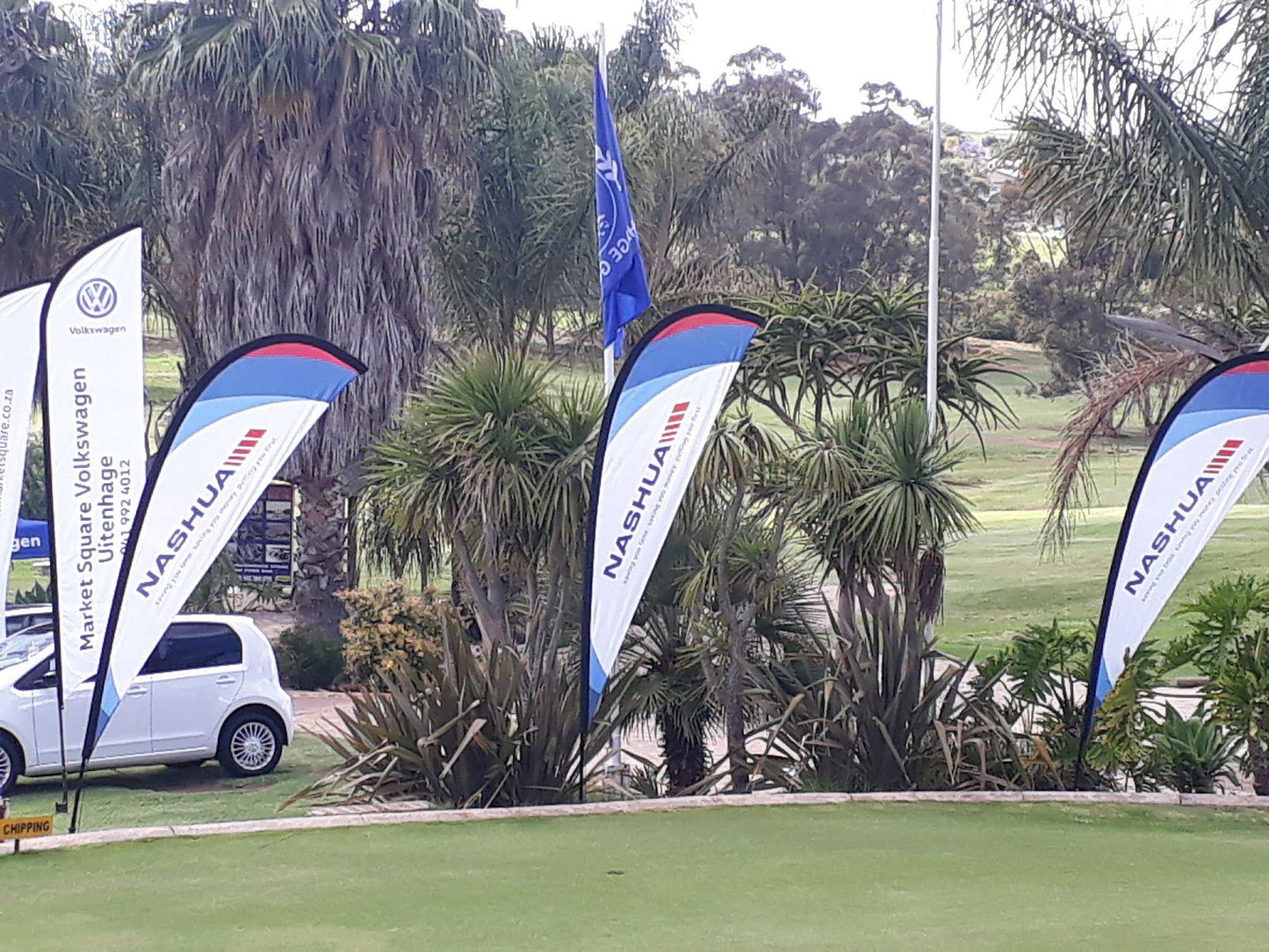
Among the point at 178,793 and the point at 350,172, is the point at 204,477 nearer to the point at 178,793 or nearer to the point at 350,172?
the point at 178,793

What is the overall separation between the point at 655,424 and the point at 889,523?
9.13 ft

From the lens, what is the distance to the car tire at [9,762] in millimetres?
13211

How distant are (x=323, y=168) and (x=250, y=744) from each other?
10.3 metres

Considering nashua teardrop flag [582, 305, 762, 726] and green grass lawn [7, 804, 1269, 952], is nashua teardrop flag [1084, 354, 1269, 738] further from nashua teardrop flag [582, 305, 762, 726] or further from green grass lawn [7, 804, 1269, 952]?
nashua teardrop flag [582, 305, 762, 726]

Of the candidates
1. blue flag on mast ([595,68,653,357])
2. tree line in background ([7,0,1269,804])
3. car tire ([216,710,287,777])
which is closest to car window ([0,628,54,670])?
car tire ([216,710,287,777])

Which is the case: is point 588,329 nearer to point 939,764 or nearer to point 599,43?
point 599,43

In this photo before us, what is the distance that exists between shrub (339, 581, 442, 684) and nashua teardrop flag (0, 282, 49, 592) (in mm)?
6758

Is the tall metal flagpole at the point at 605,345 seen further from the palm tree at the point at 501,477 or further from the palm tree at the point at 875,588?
the palm tree at the point at 875,588

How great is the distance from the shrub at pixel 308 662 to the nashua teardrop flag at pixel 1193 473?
12959 mm

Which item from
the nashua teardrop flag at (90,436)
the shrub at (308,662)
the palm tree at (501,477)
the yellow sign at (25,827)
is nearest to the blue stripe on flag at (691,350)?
the palm tree at (501,477)

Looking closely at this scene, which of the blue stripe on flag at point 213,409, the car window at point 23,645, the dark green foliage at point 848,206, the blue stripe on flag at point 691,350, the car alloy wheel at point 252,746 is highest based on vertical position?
the dark green foliage at point 848,206

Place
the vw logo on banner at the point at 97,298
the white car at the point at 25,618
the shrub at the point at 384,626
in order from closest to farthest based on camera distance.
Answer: the vw logo on banner at the point at 97,298 < the white car at the point at 25,618 < the shrub at the point at 384,626

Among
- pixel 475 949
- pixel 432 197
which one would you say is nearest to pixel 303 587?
pixel 432 197

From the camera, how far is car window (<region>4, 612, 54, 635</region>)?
15.0 m
